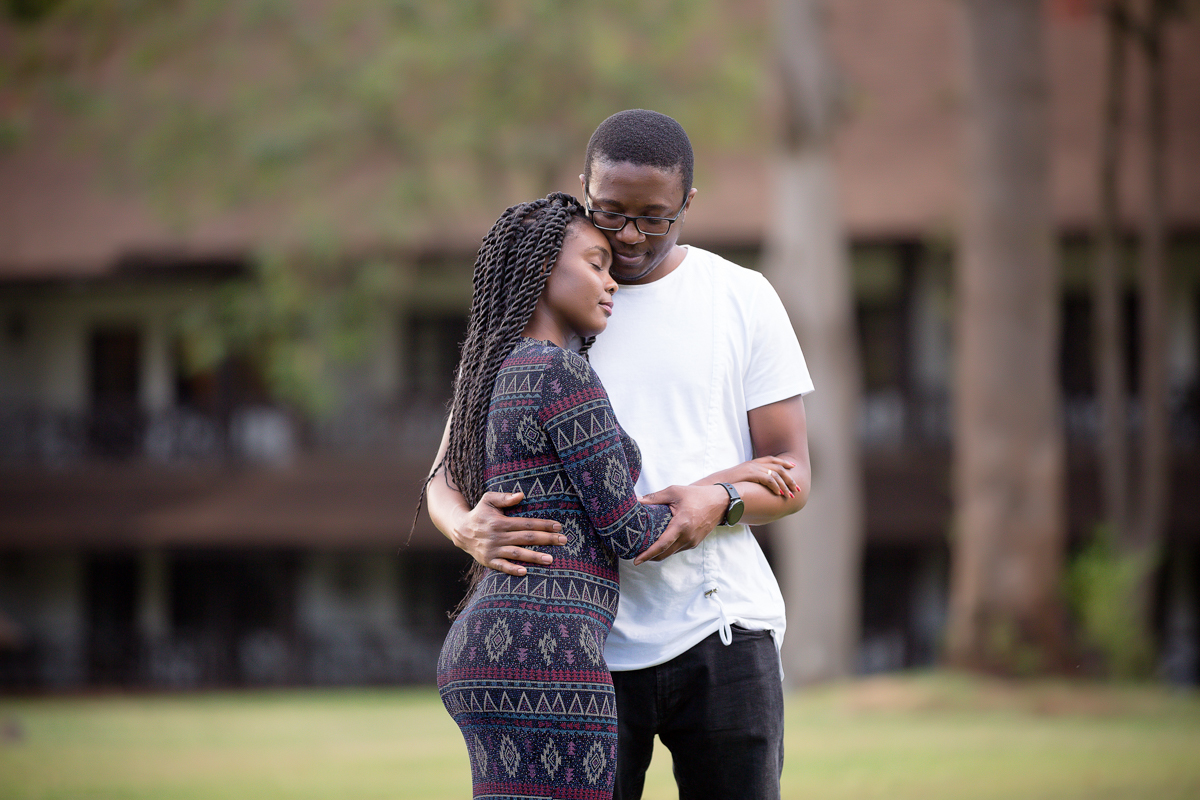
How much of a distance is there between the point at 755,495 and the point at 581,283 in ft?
1.82

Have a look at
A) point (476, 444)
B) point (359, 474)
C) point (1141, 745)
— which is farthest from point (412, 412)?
point (476, 444)

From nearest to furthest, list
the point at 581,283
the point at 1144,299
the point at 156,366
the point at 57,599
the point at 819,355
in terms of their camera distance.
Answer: the point at 581,283, the point at 819,355, the point at 1144,299, the point at 156,366, the point at 57,599

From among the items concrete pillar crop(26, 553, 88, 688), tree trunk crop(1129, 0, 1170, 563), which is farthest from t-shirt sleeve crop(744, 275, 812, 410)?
concrete pillar crop(26, 553, 88, 688)

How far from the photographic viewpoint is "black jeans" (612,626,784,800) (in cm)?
299

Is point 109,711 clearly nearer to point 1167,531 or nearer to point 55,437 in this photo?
point 55,437

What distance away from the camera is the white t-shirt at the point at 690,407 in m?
3.03

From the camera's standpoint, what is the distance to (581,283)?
9.61 feet

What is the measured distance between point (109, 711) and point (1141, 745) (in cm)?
1008

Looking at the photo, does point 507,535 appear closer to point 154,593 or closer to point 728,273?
point 728,273

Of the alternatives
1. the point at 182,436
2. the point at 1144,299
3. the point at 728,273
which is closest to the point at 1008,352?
the point at 1144,299

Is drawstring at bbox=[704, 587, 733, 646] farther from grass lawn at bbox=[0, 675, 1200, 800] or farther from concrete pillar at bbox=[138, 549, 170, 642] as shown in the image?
concrete pillar at bbox=[138, 549, 170, 642]

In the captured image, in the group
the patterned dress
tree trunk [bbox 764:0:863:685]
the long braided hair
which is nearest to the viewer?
the patterned dress

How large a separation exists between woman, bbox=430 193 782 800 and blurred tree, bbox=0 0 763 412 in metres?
14.6

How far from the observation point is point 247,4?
18.7 metres
